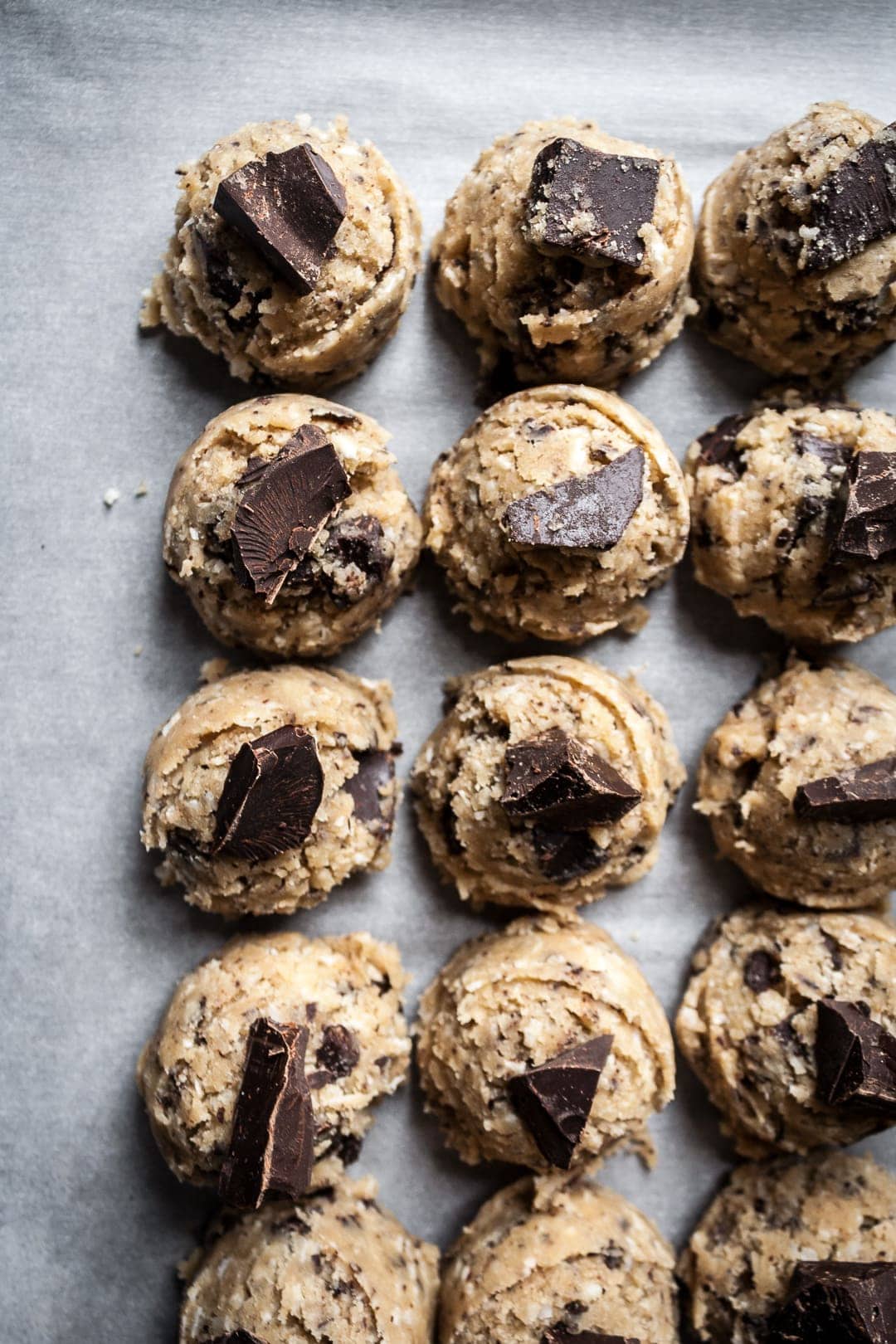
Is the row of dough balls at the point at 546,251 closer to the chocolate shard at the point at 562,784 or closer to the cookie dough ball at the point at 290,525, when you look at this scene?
the cookie dough ball at the point at 290,525

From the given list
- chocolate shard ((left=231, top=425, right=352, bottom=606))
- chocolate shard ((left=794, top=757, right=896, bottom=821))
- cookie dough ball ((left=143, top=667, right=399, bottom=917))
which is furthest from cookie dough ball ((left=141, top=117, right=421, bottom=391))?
chocolate shard ((left=794, top=757, right=896, bottom=821))

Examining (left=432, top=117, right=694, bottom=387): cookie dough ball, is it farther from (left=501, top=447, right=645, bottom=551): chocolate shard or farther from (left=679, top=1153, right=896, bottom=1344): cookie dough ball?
(left=679, top=1153, right=896, bottom=1344): cookie dough ball

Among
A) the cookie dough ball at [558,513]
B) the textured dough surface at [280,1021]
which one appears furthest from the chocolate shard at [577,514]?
the textured dough surface at [280,1021]

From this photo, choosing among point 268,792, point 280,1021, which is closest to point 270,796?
point 268,792

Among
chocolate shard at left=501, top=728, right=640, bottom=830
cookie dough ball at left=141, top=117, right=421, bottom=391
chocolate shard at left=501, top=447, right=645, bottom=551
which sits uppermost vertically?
cookie dough ball at left=141, top=117, right=421, bottom=391

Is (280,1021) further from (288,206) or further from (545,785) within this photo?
(288,206)

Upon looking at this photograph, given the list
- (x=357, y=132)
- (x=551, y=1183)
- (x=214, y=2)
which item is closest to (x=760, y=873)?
(x=551, y=1183)
